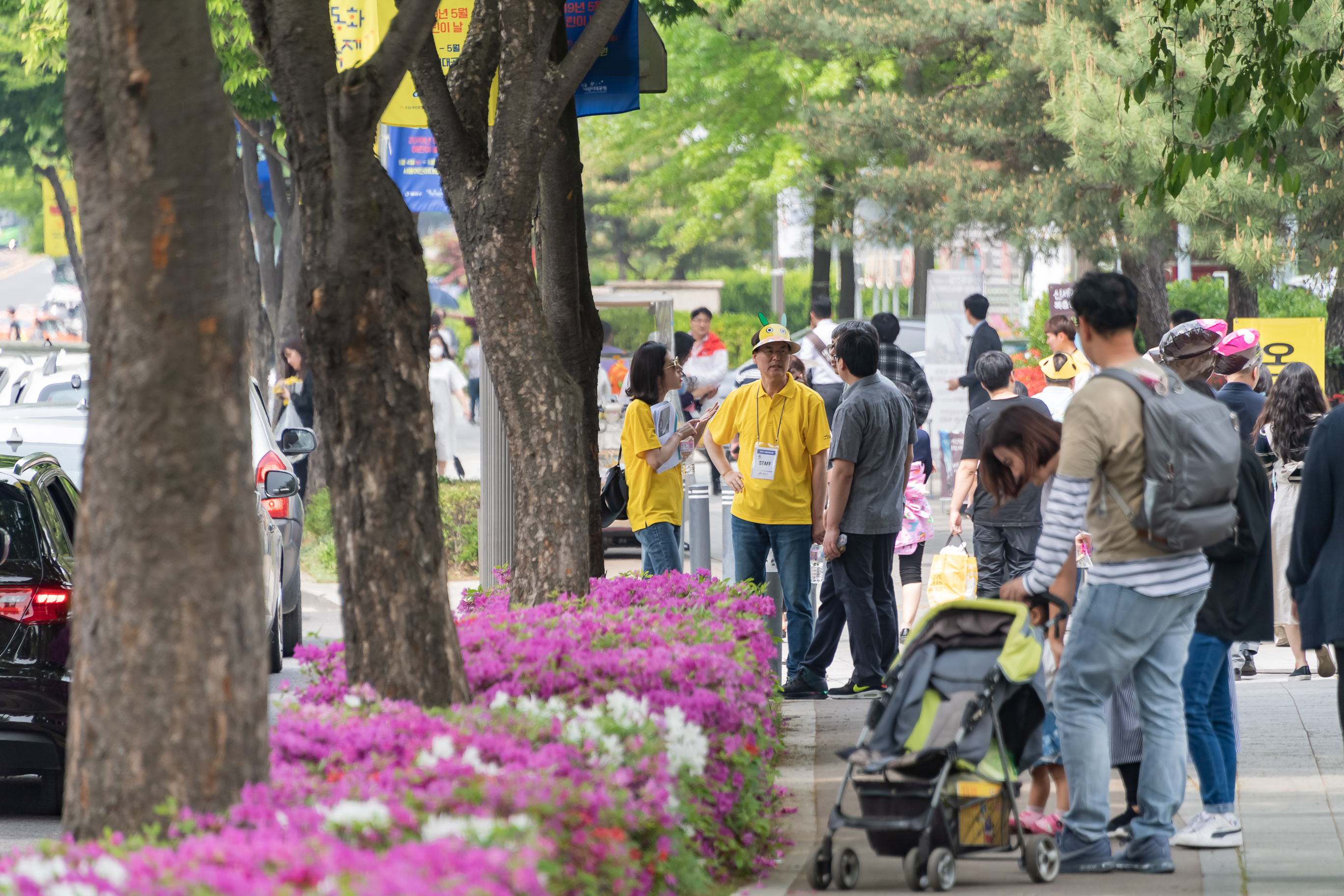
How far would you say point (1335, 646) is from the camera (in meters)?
5.14

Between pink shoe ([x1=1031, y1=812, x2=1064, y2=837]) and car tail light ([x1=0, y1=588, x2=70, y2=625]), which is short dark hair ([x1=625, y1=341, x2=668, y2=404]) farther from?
pink shoe ([x1=1031, y1=812, x2=1064, y2=837])

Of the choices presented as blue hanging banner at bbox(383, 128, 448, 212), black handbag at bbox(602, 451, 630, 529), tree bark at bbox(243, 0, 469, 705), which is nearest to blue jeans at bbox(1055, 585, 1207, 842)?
tree bark at bbox(243, 0, 469, 705)

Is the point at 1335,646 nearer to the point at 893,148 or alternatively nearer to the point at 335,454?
the point at 335,454

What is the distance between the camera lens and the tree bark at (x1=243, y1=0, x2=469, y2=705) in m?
4.75

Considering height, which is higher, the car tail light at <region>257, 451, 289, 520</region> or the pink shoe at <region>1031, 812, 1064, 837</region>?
the car tail light at <region>257, 451, 289, 520</region>

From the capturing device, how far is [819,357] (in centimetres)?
1365

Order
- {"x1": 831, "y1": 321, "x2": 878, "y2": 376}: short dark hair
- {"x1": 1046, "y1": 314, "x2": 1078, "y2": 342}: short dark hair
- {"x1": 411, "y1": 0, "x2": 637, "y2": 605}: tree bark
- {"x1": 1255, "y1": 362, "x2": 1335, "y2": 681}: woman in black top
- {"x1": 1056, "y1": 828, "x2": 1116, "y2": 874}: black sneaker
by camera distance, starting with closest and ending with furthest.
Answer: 1. {"x1": 1056, "y1": 828, "x2": 1116, "y2": 874}: black sneaker
2. {"x1": 411, "y1": 0, "x2": 637, "y2": 605}: tree bark
3. {"x1": 831, "y1": 321, "x2": 878, "y2": 376}: short dark hair
4. {"x1": 1255, "y1": 362, "x2": 1335, "y2": 681}: woman in black top
5. {"x1": 1046, "y1": 314, "x2": 1078, "y2": 342}: short dark hair

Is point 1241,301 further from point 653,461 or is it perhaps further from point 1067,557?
point 1067,557

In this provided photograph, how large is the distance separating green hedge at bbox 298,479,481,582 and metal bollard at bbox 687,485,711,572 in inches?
143

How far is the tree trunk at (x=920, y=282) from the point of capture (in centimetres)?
3269

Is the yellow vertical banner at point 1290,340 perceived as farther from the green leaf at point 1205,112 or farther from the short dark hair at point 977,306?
the green leaf at point 1205,112

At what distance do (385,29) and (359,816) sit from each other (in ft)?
19.6

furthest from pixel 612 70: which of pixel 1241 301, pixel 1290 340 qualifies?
pixel 1241 301

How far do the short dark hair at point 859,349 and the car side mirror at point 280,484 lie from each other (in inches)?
127
